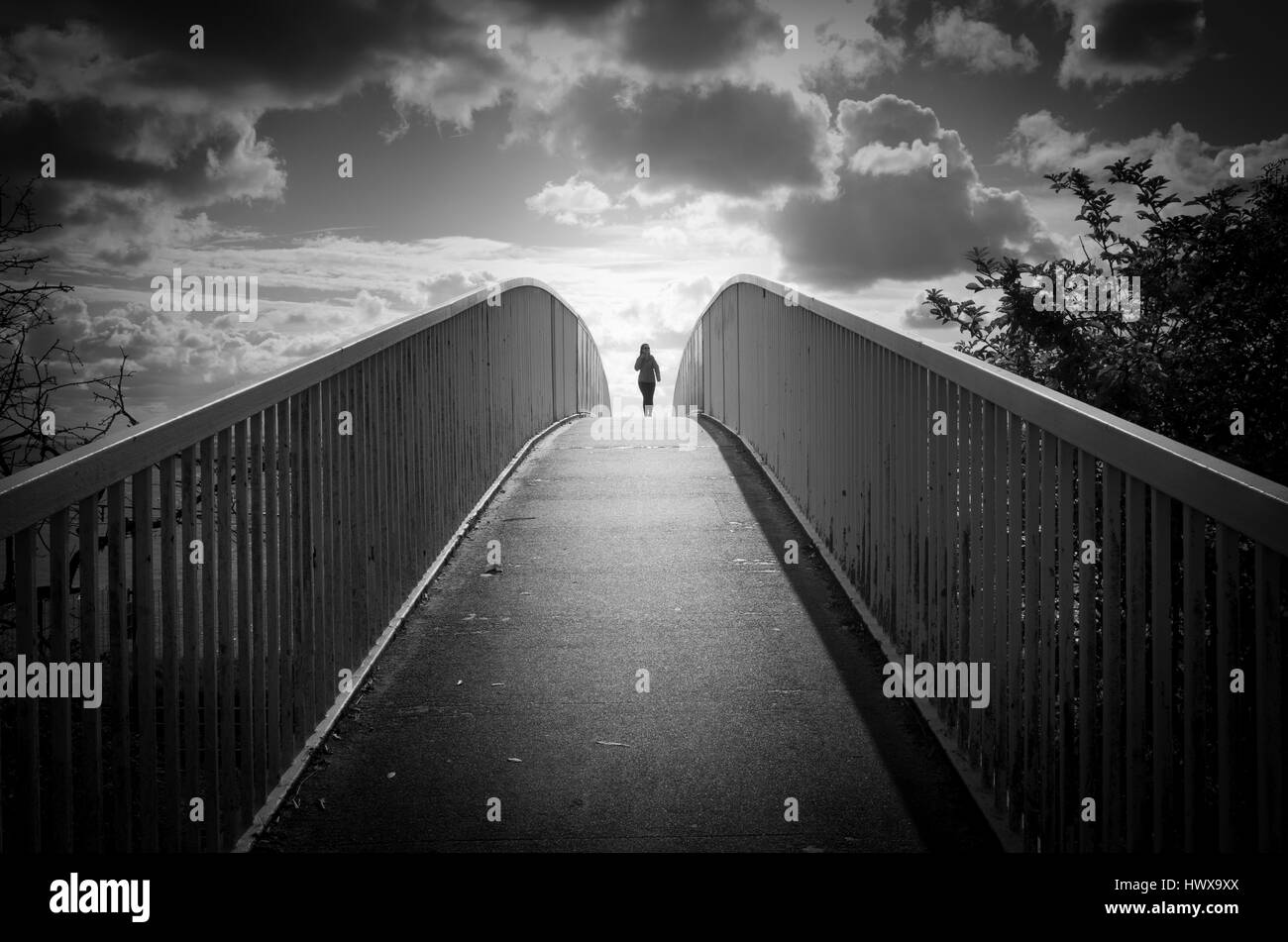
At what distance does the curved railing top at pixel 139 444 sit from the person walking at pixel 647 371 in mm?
19996

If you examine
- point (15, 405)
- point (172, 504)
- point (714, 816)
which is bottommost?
point (714, 816)

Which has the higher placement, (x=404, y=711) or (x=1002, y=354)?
(x=1002, y=354)

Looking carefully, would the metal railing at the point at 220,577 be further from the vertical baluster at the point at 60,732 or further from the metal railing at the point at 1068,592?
the metal railing at the point at 1068,592

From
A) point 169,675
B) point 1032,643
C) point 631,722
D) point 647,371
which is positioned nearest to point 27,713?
point 169,675

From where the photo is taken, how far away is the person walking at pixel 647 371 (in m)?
25.3

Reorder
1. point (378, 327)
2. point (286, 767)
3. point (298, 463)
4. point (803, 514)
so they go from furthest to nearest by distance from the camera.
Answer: point (803, 514) → point (378, 327) → point (298, 463) → point (286, 767)

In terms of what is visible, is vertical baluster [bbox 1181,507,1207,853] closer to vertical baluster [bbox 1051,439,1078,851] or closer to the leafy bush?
vertical baluster [bbox 1051,439,1078,851]

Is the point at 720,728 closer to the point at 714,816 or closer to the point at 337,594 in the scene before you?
the point at 714,816

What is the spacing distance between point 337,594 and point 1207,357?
7654 millimetres

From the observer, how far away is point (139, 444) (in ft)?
9.90

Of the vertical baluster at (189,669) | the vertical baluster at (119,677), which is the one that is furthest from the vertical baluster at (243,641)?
the vertical baluster at (119,677)

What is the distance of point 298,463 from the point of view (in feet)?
14.4

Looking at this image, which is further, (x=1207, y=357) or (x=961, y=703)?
(x=1207, y=357)

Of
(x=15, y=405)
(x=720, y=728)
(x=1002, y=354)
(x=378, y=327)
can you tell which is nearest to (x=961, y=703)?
(x=720, y=728)
